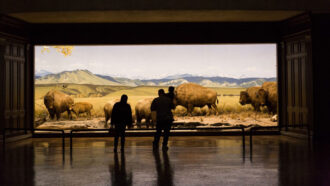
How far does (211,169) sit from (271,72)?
8890mm

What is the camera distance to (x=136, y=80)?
16.5 m


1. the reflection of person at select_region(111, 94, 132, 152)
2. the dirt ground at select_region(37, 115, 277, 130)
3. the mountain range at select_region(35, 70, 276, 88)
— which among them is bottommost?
the dirt ground at select_region(37, 115, 277, 130)

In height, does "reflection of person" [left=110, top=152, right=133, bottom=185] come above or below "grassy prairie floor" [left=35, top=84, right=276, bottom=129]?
below

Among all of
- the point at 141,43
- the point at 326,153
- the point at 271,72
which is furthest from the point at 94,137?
the point at 326,153

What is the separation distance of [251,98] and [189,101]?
253 cm

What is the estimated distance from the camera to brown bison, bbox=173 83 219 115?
645 inches

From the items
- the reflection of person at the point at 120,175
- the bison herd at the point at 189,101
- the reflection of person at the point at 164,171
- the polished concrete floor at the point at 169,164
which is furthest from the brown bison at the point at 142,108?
the reflection of person at the point at 120,175

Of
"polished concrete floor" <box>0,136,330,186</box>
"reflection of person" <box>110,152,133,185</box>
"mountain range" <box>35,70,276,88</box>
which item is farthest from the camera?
"mountain range" <box>35,70,276,88</box>

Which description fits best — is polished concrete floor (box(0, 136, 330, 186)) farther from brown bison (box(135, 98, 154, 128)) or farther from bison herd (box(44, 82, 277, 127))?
brown bison (box(135, 98, 154, 128))

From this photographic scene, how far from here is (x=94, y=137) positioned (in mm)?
15719

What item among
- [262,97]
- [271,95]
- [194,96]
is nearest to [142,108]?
[194,96]

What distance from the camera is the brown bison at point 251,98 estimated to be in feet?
52.6

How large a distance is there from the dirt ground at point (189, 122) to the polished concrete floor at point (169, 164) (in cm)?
275

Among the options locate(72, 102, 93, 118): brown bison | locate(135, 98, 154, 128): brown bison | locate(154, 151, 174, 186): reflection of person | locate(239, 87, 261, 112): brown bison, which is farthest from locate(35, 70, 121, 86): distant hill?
locate(154, 151, 174, 186): reflection of person
